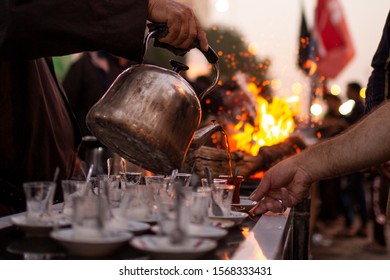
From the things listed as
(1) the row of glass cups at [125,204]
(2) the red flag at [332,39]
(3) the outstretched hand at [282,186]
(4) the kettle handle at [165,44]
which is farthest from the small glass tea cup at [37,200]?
(2) the red flag at [332,39]

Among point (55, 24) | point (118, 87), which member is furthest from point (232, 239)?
point (55, 24)

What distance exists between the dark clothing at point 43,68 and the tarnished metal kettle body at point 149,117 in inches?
5.0

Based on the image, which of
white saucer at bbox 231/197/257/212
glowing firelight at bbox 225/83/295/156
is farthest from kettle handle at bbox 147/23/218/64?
glowing firelight at bbox 225/83/295/156

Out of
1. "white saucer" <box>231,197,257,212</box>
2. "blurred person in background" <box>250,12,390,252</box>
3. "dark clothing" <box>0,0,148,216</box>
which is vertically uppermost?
"dark clothing" <box>0,0,148,216</box>

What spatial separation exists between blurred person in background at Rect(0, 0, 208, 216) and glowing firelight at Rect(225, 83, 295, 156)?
1885mm

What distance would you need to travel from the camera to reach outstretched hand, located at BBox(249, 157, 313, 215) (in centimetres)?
215

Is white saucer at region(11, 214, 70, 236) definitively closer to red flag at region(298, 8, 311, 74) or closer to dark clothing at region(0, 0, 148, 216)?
dark clothing at region(0, 0, 148, 216)

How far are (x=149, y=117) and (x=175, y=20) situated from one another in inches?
14.6

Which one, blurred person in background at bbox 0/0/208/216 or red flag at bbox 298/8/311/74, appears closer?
blurred person in background at bbox 0/0/208/216

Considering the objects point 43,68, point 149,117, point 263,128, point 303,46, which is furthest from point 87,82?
point 303,46

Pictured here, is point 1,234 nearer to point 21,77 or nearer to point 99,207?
point 99,207

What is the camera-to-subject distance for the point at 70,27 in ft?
6.16

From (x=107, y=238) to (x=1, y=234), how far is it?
0.45 m

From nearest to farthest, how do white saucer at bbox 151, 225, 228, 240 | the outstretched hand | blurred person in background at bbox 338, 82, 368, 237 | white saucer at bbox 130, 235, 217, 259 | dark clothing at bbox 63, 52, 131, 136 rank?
white saucer at bbox 130, 235, 217, 259, white saucer at bbox 151, 225, 228, 240, the outstretched hand, dark clothing at bbox 63, 52, 131, 136, blurred person in background at bbox 338, 82, 368, 237
